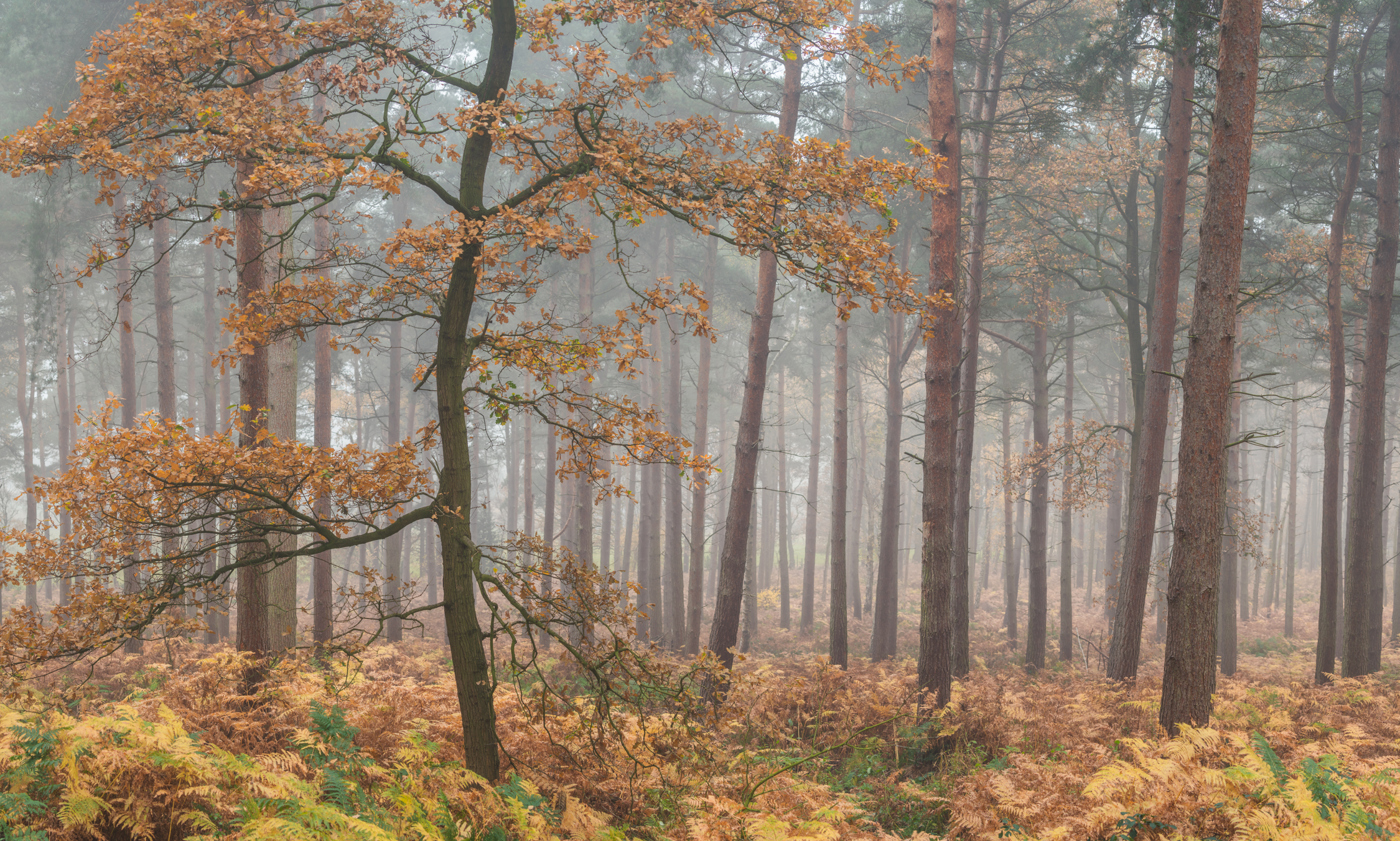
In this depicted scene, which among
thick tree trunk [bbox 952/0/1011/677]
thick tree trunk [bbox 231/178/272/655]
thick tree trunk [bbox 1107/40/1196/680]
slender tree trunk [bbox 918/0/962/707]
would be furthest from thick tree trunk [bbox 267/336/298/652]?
thick tree trunk [bbox 1107/40/1196/680]

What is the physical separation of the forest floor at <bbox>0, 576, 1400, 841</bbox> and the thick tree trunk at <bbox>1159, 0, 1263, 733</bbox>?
2.33ft

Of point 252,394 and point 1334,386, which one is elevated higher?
point 1334,386

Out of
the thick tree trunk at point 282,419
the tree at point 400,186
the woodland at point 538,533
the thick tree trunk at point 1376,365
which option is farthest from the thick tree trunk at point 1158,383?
the thick tree trunk at point 282,419

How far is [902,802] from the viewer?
22.0 feet

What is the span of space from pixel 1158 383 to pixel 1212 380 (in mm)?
5104

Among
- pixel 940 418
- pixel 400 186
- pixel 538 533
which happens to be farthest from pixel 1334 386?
pixel 400 186

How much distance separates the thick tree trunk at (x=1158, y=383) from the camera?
10555 millimetres

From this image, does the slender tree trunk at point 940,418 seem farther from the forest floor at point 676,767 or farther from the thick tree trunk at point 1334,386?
the thick tree trunk at point 1334,386

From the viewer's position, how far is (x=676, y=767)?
622 centimetres

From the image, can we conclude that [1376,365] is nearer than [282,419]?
No

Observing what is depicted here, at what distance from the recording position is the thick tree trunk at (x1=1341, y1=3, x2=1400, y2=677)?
38.4 feet

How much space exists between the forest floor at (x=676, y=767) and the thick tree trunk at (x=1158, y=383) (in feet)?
4.62

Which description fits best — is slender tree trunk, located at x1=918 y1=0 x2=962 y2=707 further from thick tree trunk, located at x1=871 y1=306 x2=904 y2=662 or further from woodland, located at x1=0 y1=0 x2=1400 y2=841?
thick tree trunk, located at x1=871 y1=306 x2=904 y2=662

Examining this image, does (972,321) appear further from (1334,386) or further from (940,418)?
(1334,386)
